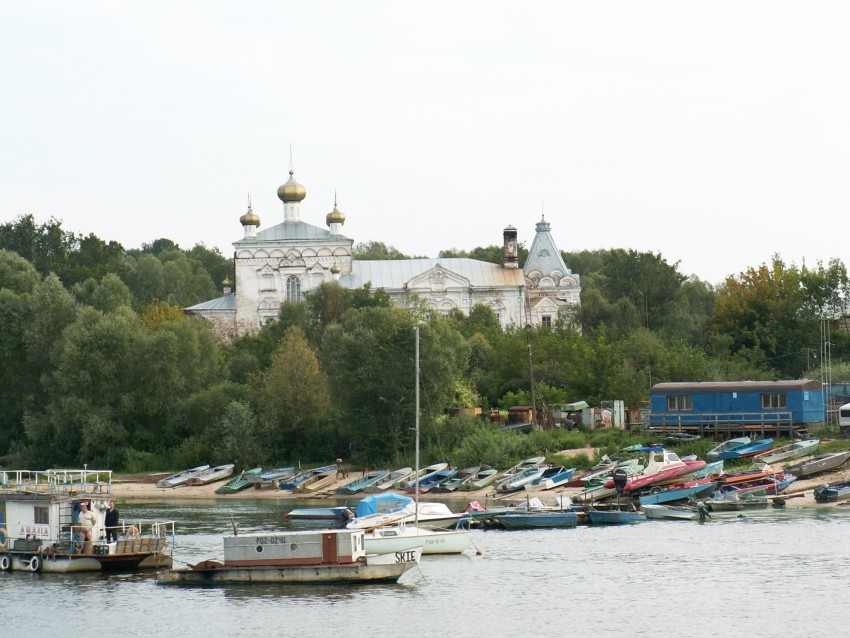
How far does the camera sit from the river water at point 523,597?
34.6 metres

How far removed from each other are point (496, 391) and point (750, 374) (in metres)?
14.3

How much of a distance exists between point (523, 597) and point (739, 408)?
31.9m

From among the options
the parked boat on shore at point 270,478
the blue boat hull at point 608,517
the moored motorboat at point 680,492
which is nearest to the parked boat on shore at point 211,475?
the parked boat on shore at point 270,478

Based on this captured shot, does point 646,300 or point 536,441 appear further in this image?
point 646,300

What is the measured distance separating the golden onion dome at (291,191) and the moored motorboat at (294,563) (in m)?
75.9

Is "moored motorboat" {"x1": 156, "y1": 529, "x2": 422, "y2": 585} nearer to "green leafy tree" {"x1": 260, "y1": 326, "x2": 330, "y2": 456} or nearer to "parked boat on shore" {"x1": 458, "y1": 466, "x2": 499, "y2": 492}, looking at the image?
"parked boat on shore" {"x1": 458, "y1": 466, "x2": 499, "y2": 492}

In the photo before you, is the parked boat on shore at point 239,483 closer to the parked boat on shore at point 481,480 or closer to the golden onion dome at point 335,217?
the parked boat on shore at point 481,480

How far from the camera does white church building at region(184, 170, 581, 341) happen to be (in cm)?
11081

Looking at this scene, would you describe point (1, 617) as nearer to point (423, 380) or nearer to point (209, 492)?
point (209, 492)

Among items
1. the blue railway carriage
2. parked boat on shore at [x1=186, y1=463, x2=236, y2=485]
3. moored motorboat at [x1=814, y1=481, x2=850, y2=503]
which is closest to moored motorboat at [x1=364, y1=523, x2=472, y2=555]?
moored motorboat at [x1=814, y1=481, x2=850, y2=503]

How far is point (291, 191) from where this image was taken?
114 meters

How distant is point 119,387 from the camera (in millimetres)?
76125

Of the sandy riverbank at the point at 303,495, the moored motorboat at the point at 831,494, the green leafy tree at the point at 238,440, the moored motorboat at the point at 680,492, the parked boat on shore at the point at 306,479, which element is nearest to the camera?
the moored motorboat at the point at 831,494

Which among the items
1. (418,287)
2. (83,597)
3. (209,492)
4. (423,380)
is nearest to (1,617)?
(83,597)
